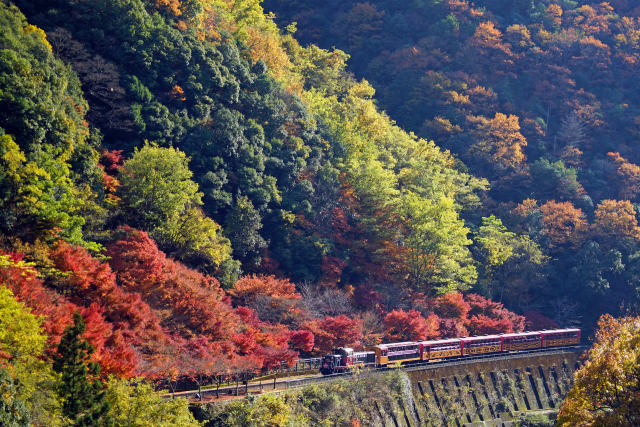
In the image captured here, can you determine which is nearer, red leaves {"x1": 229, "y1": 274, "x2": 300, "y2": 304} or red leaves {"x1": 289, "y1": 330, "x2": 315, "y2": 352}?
red leaves {"x1": 289, "y1": 330, "x2": 315, "y2": 352}

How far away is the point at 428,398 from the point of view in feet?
141

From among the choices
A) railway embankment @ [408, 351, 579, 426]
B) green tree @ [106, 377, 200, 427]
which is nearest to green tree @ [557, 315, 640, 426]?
green tree @ [106, 377, 200, 427]

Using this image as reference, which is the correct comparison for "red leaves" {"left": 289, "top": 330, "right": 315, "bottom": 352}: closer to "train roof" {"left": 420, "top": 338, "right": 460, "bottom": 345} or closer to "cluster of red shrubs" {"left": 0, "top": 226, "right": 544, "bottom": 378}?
"cluster of red shrubs" {"left": 0, "top": 226, "right": 544, "bottom": 378}

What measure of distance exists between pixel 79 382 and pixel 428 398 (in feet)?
80.9

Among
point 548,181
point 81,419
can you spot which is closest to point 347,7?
point 548,181

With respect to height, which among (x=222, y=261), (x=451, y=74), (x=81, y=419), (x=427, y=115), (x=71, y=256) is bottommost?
(x=81, y=419)

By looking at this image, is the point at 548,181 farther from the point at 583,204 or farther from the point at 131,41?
the point at 131,41

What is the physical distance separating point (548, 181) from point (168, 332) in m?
47.5

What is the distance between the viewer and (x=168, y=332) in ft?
114

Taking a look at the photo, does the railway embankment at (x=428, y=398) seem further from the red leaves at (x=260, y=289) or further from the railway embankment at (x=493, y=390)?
the red leaves at (x=260, y=289)

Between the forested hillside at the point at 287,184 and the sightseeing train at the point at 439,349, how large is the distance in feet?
5.73

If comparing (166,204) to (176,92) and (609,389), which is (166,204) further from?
(609,389)

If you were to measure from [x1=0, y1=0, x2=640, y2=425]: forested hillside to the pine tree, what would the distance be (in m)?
0.08

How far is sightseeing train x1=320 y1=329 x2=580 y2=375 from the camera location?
40188 mm
